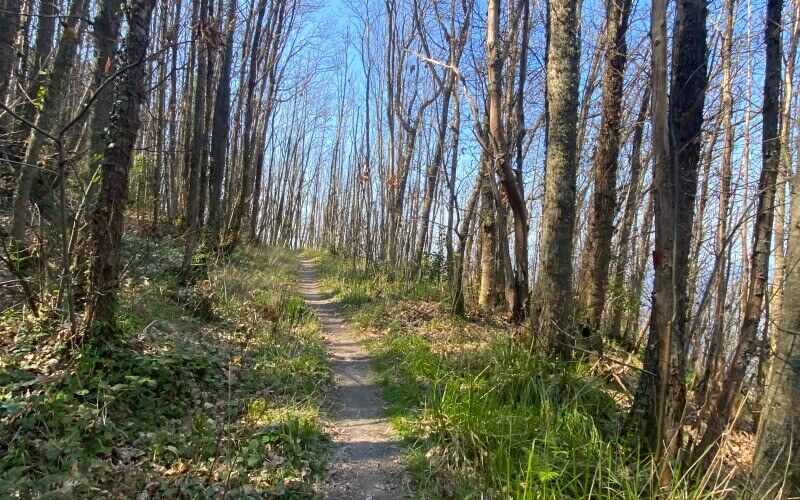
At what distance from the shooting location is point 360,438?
4.03m

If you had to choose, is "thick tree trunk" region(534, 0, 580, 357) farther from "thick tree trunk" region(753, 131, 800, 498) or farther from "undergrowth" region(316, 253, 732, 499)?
"thick tree trunk" region(753, 131, 800, 498)

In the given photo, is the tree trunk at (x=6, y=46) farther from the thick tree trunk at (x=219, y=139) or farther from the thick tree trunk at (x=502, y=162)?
the thick tree trunk at (x=502, y=162)

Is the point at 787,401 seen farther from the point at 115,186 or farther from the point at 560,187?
the point at 115,186

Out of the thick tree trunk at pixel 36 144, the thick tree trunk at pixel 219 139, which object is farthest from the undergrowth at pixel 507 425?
the thick tree trunk at pixel 219 139

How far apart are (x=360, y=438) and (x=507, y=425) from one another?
141cm

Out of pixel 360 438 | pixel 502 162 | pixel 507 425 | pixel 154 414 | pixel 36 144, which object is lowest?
pixel 360 438

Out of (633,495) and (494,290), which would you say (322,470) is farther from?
(494,290)

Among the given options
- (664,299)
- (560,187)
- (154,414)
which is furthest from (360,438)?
(560,187)

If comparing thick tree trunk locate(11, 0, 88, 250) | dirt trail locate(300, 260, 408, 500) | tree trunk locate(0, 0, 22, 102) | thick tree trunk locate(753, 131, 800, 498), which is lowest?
dirt trail locate(300, 260, 408, 500)

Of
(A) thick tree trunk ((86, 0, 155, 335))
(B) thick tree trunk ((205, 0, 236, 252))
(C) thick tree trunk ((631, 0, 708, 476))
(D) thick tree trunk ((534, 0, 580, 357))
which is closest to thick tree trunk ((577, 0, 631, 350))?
(D) thick tree trunk ((534, 0, 580, 357))

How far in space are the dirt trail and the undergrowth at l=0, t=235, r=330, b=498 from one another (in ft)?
0.67

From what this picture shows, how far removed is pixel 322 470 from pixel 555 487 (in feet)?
5.81

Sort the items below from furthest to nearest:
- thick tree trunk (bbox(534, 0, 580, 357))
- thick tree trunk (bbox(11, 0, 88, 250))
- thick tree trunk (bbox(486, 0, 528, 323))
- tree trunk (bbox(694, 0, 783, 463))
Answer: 1. thick tree trunk (bbox(486, 0, 528, 323))
2. thick tree trunk (bbox(11, 0, 88, 250))
3. thick tree trunk (bbox(534, 0, 580, 357))
4. tree trunk (bbox(694, 0, 783, 463))

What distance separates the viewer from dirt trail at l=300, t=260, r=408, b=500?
3.29 metres
